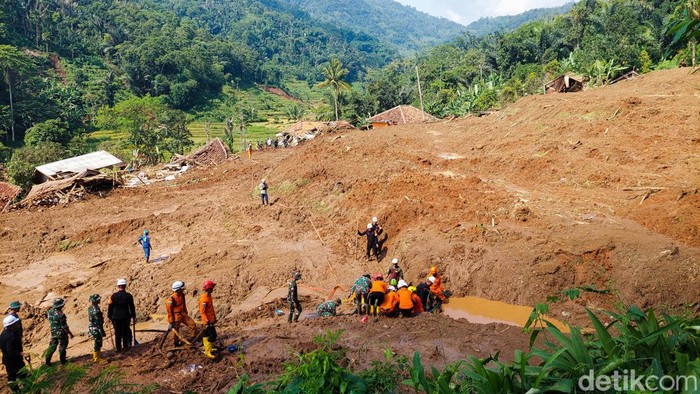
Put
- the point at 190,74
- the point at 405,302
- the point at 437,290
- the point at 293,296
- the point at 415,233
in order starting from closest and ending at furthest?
the point at 405,302 → the point at 293,296 → the point at 437,290 → the point at 415,233 → the point at 190,74

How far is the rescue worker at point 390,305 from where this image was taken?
28.1 ft

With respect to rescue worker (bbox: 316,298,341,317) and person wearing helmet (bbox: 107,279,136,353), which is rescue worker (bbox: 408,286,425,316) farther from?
A: person wearing helmet (bbox: 107,279,136,353)

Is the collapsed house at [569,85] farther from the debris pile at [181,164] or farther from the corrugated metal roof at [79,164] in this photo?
the corrugated metal roof at [79,164]

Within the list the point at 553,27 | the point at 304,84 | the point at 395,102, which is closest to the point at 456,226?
the point at 395,102

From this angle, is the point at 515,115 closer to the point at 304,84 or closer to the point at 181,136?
the point at 181,136

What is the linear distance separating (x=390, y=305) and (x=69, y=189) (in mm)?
19511

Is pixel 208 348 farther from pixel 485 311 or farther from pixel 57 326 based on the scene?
pixel 485 311

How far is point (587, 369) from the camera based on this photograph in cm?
257

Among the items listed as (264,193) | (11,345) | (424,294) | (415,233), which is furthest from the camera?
(264,193)

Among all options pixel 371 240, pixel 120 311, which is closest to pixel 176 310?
pixel 120 311

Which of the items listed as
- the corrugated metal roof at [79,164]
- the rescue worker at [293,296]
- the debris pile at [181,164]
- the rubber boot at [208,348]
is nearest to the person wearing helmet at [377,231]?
the rescue worker at [293,296]

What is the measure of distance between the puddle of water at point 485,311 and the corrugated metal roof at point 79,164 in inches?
885

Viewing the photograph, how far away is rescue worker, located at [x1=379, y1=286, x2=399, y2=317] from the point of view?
337 inches

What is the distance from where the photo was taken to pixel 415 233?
11.9m
